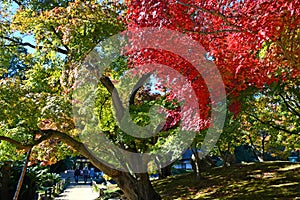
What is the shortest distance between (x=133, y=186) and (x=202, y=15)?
21.3ft

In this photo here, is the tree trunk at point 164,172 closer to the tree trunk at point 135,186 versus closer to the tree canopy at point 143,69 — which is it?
the tree canopy at point 143,69

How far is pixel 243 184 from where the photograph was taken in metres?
11.3

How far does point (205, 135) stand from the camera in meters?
9.09

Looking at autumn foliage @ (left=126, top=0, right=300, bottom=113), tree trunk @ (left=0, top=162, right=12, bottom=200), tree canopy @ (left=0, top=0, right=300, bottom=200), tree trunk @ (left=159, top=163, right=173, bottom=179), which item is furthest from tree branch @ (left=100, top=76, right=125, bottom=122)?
tree trunk @ (left=159, top=163, right=173, bottom=179)

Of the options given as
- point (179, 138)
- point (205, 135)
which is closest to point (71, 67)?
point (179, 138)

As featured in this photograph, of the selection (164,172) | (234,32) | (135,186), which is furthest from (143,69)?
(164,172)

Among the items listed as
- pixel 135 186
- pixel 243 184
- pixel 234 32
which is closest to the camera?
pixel 234 32

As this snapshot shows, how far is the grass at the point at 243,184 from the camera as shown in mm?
9570

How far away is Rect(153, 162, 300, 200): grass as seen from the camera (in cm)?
957

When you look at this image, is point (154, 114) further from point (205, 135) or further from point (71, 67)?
point (71, 67)

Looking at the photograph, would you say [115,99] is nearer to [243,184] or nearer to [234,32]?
[243,184]

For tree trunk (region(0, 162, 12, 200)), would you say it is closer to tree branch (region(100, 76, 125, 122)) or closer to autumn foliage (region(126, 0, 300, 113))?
tree branch (region(100, 76, 125, 122))

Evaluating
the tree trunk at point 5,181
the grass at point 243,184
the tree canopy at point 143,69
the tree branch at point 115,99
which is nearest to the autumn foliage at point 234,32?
the tree canopy at point 143,69

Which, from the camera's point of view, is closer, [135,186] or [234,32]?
[234,32]
